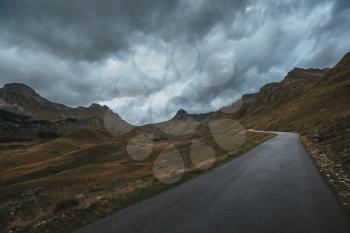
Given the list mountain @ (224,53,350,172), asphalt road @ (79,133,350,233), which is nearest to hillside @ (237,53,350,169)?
mountain @ (224,53,350,172)

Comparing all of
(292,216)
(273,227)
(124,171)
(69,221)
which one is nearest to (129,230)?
(69,221)

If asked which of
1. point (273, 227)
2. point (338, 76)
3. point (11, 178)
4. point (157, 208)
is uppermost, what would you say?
point (338, 76)

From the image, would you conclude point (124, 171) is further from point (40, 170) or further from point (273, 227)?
point (273, 227)

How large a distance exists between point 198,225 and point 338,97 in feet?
398

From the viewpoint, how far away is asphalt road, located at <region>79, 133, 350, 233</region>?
8.58m

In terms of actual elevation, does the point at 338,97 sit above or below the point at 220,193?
above

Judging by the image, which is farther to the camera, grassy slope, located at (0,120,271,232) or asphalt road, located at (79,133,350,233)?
grassy slope, located at (0,120,271,232)

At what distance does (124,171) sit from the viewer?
73938mm

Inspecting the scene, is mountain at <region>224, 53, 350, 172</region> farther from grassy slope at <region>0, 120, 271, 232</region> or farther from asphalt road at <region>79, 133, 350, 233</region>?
grassy slope at <region>0, 120, 271, 232</region>

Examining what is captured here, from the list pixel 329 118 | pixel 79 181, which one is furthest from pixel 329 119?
pixel 79 181

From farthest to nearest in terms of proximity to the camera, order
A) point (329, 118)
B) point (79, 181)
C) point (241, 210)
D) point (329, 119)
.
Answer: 1. point (79, 181)
2. point (329, 118)
3. point (329, 119)
4. point (241, 210)

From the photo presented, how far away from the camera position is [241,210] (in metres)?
10.2

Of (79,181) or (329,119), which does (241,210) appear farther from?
(79,181)

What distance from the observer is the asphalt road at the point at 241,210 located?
8578mm
